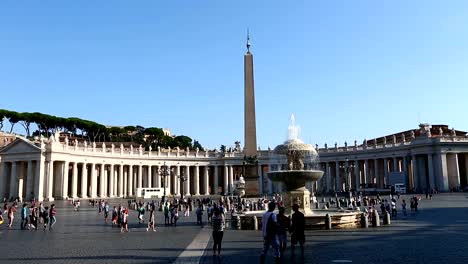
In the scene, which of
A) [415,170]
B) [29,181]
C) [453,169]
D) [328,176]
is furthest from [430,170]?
[29,181]

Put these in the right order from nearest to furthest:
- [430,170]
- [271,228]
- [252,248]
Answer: [271,228] → [252,248] → [430,170]

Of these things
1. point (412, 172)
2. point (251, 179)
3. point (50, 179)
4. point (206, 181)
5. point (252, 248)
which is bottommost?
point (252, 248)

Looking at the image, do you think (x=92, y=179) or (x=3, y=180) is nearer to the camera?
(x=3, y=180)

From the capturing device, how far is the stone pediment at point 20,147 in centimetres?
6066

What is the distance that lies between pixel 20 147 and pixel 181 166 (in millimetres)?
29103

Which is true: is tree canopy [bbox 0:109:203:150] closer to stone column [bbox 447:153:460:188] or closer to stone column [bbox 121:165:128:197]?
stone column [bbox 121:165:128:197]

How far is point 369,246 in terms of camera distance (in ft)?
40.8

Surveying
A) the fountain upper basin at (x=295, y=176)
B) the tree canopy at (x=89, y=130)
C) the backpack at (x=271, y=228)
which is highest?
the tree canopy at (x=89, y=130)

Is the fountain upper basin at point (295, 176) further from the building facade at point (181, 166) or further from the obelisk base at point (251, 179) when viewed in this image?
the building facade at point (181, 166)

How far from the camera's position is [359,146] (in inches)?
2852

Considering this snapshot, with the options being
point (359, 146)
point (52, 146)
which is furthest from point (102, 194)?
point (359, 146)

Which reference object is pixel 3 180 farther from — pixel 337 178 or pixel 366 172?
pixel 366 172

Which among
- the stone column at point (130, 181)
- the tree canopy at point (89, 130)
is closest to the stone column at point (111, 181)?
the stone column at point (130, 181)

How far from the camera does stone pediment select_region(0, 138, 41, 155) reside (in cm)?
6066
